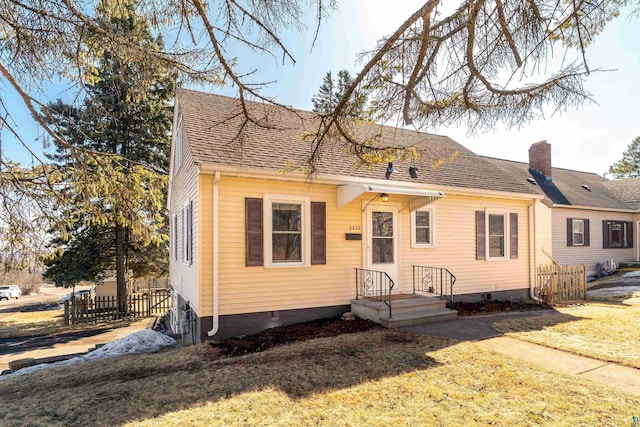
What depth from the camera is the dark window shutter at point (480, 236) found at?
10164 mm

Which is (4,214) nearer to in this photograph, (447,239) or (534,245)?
(447,239)

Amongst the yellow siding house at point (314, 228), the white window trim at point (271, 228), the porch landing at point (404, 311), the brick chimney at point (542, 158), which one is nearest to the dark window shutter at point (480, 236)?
the yellow siding house at point (314, 228)

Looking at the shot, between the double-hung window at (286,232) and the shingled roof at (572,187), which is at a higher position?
the shingled roof at (572,187)

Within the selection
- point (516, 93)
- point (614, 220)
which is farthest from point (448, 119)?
point (614, 220)

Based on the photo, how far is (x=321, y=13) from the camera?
402cm

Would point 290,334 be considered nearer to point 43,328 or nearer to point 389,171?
point 389,171

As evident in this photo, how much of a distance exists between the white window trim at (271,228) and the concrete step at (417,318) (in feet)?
7.03

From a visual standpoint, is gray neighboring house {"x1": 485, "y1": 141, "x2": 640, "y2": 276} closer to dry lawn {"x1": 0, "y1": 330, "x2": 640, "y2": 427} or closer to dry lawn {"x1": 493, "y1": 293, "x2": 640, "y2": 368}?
dry lawn {"x1": 493, "y1": 293, "x2": 640, "y2": 368}

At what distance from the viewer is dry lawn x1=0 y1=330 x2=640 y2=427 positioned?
366cm

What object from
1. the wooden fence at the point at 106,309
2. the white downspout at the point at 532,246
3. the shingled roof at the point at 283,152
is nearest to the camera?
the shingled roof at the point at 283,152

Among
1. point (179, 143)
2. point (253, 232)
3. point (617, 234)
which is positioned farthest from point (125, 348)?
point (617, 234)

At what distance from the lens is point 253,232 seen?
7.34m

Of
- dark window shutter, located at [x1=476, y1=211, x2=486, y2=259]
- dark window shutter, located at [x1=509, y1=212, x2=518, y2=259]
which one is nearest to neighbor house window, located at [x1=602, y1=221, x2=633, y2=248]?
dark window shutter, located at [x1=509, y1=212, x2=518, y2=259]

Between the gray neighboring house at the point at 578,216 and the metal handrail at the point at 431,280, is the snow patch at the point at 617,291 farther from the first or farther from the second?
the metal handrail at the point at 431,280
